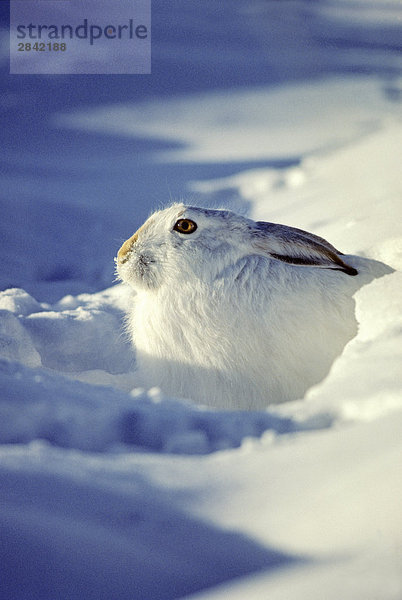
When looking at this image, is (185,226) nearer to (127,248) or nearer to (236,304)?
(127,248)

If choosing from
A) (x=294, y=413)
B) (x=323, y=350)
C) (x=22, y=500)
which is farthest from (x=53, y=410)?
(x=323, y=350)

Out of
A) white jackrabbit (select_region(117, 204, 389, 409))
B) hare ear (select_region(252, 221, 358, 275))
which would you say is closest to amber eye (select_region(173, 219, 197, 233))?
white jackrabbit (select_region(117, 204, 389, 409))

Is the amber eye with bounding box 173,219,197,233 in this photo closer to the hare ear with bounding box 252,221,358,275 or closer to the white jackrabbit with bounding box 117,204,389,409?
the white jackrabbit with bounding box 117,204,389,409

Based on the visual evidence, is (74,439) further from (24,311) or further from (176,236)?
(24,311)

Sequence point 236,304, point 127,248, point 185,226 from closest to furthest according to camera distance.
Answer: point 236,304 → point 185,226 → point 127,248

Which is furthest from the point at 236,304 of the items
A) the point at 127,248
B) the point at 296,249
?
the point at 127,248

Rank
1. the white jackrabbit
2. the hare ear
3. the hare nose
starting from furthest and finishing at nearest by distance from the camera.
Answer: the hare nose < the hare ear < the white jackrabbit
